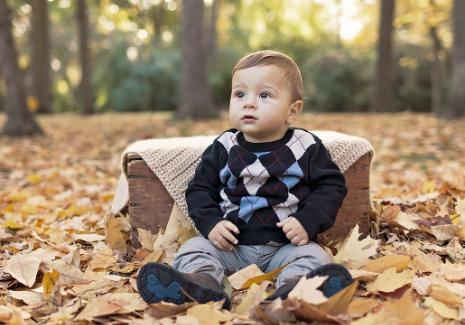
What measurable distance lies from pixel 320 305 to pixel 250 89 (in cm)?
91

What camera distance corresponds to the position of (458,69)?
667 cm

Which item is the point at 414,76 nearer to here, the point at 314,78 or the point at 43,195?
the point at 314,78

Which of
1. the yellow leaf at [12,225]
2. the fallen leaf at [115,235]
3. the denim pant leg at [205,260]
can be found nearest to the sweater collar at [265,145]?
the denim pant leg at [205,260]

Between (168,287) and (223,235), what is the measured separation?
39 cm

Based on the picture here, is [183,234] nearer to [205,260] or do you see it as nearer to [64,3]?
[205,260]

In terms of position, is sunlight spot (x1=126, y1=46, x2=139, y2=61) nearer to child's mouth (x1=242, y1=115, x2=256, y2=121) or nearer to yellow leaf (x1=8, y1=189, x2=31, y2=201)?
yellow leaf (x1=8, y1=189, x2=31, y2=201)

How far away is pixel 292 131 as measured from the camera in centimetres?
203

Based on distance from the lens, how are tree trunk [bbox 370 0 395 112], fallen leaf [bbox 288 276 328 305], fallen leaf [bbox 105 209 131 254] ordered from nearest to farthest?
fallen leaf [bbox 288 276 328 305] → fallen leaf [bbox 105 209 131 254] → tree trunk [bbox 370 0 395 112]

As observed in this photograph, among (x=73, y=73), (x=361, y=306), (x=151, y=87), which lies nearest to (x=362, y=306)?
(x=361, y=306)

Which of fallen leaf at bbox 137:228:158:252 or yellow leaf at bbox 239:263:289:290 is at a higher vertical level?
yellow leaf at bbox 239:263:289:290

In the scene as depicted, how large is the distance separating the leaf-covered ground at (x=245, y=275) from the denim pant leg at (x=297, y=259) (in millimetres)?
102

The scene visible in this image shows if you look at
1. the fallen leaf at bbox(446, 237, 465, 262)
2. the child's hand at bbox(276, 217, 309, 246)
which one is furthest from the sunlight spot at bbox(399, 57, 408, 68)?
the child's hand at bbox(276, 217, 309, 246)

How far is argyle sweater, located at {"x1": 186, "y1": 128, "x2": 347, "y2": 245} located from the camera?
1907mm

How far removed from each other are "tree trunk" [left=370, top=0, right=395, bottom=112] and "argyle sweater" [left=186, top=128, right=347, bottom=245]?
8.96m
